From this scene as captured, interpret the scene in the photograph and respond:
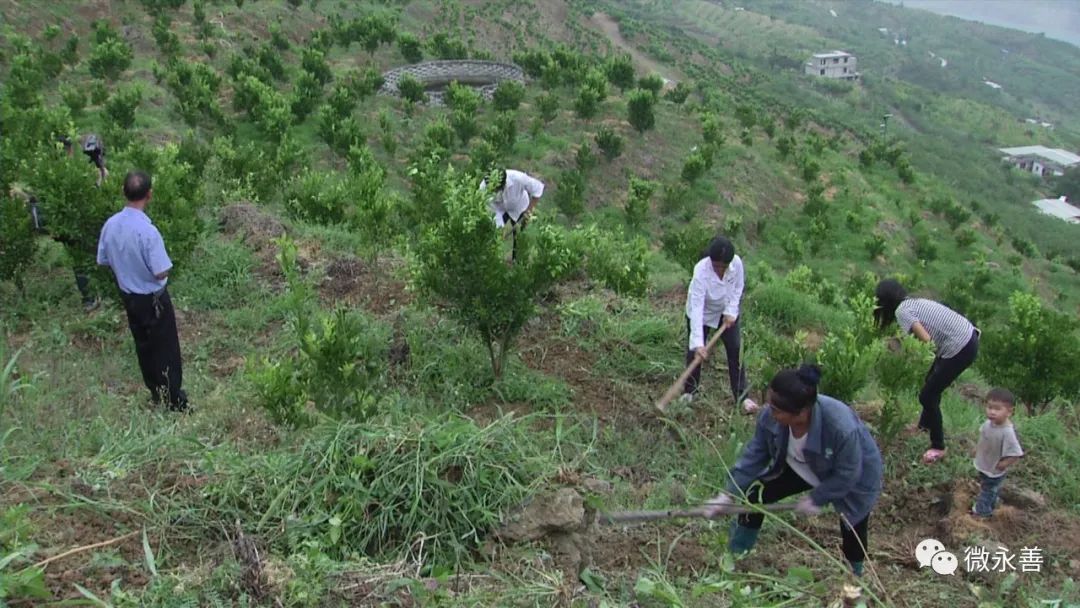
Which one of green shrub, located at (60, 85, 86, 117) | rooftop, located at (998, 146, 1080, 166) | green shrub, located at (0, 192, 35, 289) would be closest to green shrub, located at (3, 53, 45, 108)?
green shrub, located at (60, 85, 86, 117)

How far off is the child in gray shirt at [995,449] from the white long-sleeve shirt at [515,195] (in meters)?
3.61

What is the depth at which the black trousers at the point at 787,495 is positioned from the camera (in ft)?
12.7

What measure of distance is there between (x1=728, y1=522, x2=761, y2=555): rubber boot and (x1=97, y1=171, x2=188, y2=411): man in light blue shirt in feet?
10.8

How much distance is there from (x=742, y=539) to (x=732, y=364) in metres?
1.92

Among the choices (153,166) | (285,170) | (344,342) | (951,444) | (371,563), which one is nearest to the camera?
(371,563)

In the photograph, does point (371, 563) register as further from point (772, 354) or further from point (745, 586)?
point (772, 354)

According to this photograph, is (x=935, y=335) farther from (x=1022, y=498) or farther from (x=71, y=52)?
(x=71, y=52)

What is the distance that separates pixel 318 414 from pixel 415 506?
5.68ft

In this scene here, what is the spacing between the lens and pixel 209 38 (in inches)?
865

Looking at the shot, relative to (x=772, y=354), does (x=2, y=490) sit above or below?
above

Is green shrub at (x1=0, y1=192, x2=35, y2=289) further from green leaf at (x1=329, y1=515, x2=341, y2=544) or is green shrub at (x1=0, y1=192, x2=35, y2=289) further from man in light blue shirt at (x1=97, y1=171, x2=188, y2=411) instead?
green leaf at (x1=329, y1=515, x2=341, y2=544)

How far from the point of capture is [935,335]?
16.7ft

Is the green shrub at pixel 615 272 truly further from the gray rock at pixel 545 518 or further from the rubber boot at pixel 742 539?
the gray rock at pixel 545 518

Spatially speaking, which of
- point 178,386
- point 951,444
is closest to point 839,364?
point 951,444
